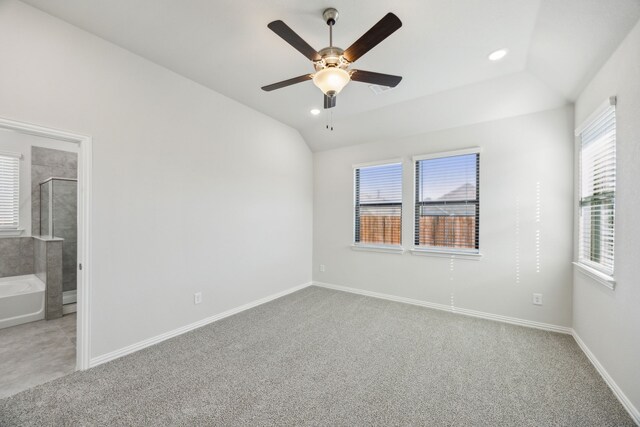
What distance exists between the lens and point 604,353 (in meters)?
2.13

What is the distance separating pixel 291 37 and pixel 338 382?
8.38ft

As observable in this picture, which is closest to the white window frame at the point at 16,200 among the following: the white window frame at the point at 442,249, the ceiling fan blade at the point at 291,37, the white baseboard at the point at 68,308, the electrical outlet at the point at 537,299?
the white baseboard at the point at 68,308

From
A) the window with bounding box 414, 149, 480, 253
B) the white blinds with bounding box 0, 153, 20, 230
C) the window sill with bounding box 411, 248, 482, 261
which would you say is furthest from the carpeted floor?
the white blinds with bounding box 0, 153, 20, 230

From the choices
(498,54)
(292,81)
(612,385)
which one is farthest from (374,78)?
(612,385)

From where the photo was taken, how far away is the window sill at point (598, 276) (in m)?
1.99

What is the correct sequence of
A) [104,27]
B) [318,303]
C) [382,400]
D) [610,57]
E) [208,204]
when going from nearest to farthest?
[382,400] → [610,57] → [104,27] → [208,204] → [318,303]

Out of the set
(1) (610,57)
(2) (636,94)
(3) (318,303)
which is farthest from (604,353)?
(3) (318,303)

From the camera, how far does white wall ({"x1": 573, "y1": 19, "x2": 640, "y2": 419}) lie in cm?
171

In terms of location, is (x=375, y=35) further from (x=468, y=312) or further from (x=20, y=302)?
(x=20, y=302)

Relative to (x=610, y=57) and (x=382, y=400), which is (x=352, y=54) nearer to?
(x=610, y=57)

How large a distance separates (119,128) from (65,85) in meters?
0.45

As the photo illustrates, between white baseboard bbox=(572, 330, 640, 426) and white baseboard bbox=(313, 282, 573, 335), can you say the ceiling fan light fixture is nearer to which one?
white baseboard bbox=(572, 330, 640, 426)

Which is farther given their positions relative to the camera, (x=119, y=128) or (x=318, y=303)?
(x=318, y=303)

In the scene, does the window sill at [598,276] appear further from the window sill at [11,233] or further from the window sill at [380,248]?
the window sill at [11,233]
